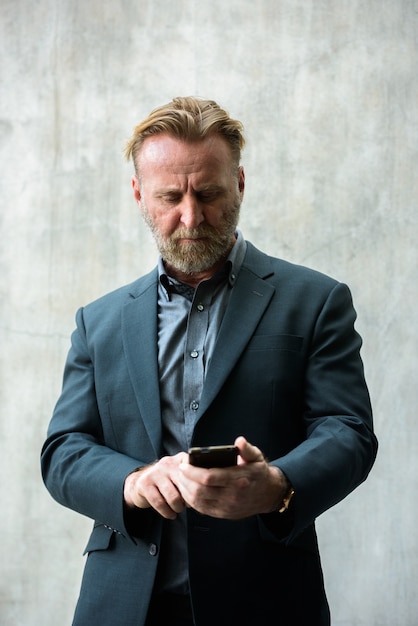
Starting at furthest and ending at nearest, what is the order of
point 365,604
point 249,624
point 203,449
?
point 365,604
point 249,624
point 203,449

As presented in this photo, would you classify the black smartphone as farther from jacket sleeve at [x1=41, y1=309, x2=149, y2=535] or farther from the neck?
the neck

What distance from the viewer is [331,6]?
3.82 meters

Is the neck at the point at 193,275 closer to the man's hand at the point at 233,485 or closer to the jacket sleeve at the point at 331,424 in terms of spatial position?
the jacket sleeve at the point at 331,424

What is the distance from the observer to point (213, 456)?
158 centimetres

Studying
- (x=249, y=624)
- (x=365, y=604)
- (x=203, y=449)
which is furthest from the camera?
(x=365, y=604)

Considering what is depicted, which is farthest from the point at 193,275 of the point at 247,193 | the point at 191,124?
the point at 247,193

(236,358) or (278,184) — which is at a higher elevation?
(278,184)

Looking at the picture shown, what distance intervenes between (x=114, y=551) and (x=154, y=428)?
1.00 ft

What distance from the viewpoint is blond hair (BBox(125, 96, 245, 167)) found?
2166mm

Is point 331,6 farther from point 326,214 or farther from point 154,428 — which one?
point 154,428

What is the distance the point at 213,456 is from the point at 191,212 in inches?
29.0

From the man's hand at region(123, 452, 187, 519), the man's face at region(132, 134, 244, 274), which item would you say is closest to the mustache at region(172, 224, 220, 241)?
the man's face at region(132, 134, 244, 274)

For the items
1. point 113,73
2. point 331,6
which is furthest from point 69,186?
point 331,6

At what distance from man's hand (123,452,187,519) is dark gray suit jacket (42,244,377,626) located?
9 cm
